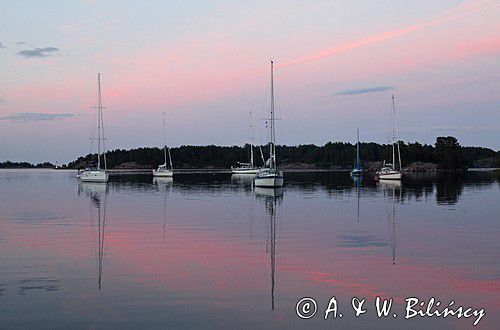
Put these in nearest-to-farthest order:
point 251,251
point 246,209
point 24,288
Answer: point 24,288 < point 251,251 < point 246,209

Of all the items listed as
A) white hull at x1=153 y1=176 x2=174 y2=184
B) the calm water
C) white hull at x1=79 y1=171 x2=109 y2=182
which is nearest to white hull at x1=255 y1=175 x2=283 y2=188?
white hull at x1=79 y1=171 x2=109 y2=182

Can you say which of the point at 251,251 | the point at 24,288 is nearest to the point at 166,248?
the point at 251,251

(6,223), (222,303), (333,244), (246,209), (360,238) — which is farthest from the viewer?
(246,209)

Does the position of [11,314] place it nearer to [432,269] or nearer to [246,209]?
[432,269]

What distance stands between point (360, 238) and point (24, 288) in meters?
16.4

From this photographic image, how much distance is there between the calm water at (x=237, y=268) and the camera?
1505cm

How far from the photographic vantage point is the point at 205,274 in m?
20.4

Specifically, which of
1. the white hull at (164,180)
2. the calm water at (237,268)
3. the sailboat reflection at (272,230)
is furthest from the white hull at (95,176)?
the calm water at (237,268)

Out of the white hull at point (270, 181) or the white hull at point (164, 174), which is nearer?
the white hull at point (270, 181)

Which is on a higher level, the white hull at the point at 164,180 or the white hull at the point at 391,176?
the white hull at the point at 391,176

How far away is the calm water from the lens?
49.4 feet

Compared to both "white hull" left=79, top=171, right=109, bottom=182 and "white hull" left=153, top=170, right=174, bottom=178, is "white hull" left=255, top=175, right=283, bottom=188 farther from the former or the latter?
"white hull" left=153, top=170, right=174, bottom=178

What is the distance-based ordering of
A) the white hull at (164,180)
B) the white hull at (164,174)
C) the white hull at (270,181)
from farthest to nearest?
the white hull at (164,174) → the white hull at (164,180) → the white hull at (270,181)

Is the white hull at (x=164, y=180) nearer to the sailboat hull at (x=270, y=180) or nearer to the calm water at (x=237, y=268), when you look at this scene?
the sailboat hull at (x=270, y=180)
